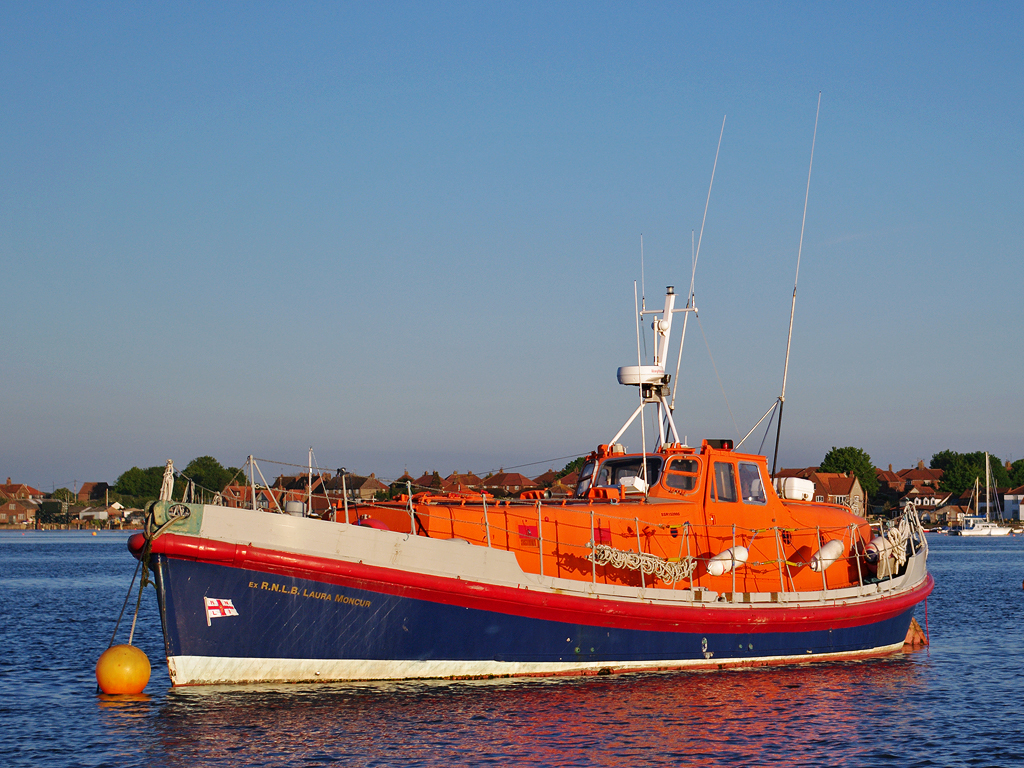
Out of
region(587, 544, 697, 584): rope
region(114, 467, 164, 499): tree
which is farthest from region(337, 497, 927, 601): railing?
region(114, 467, 164, 499): tree

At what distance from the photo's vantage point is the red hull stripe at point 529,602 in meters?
12.9

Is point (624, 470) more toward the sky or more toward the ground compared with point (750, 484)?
more toward the sky

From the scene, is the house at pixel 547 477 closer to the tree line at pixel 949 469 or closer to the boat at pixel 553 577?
the tree line at pixel 949 469

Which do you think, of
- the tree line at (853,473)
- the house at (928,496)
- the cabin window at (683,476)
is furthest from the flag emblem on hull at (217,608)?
the house at (928,496)

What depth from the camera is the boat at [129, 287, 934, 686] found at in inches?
513

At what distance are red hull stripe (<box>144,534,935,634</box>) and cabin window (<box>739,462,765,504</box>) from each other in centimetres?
185

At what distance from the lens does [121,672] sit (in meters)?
13.9

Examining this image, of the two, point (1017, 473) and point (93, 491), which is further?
point (93, 491)

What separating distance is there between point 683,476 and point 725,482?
73 centimetres

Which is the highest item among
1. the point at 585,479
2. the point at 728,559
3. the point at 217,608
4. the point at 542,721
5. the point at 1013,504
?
the point at 585,479

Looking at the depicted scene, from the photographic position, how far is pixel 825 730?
1284cm

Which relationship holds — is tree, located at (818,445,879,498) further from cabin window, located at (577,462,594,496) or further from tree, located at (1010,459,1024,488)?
cabin window, located at (577,462,594,496)

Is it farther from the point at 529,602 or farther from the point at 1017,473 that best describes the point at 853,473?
the point at 529,602

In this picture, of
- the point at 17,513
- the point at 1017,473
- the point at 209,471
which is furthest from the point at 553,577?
the point at 17,513
